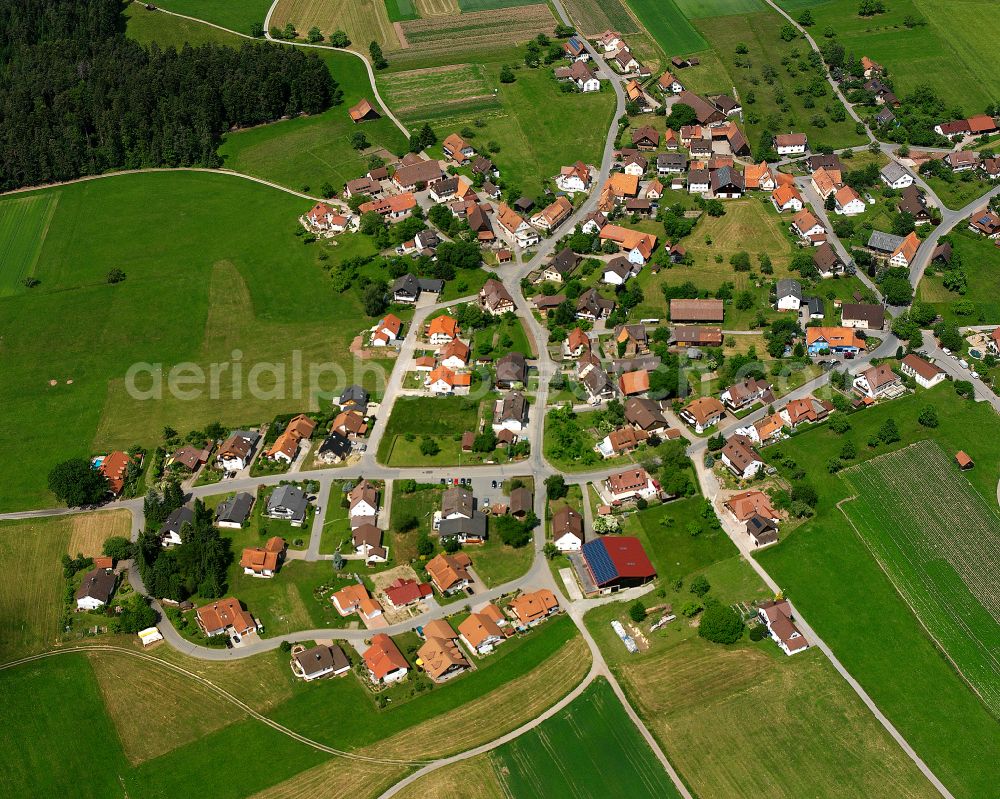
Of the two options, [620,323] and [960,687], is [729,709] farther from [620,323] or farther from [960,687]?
[620,323]

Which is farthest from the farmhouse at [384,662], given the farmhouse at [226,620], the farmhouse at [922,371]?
the farmhouse at [922,371]

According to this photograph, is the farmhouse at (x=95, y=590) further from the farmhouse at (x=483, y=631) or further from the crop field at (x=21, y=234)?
the crop field at (x=21, y=234)

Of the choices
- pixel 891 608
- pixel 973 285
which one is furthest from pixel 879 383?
pixel 891 608

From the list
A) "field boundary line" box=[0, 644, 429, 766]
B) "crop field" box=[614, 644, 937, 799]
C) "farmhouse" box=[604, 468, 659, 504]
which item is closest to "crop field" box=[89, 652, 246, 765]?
"field boundary line" box=[0, 644, 429, 766]

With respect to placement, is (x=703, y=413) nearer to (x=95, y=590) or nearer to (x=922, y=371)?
(x=922, y=371)

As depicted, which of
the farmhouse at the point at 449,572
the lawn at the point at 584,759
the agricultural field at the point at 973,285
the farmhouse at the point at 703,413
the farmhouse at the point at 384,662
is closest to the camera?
the lawn at the point at 584,759

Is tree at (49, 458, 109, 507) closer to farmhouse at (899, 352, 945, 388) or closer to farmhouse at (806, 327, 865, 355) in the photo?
farmhouse at (806, 327, 865, 355)
